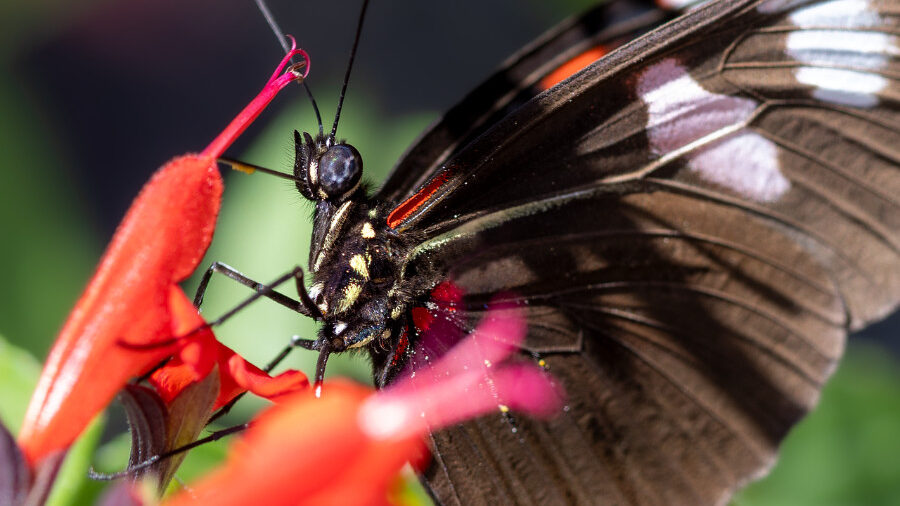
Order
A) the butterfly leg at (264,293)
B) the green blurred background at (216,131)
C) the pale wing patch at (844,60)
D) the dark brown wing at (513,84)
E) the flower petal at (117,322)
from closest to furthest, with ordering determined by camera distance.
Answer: the flower petal at (117,322) < the butterfly leg at (264,293) < the pale wing patch at (844,60) < the dark brown wing at (513,84) < the green blurred background at (216,131)

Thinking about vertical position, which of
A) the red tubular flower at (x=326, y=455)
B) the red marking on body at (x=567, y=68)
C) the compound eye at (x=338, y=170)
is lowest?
the red tubular flower at (x=326, y=455)

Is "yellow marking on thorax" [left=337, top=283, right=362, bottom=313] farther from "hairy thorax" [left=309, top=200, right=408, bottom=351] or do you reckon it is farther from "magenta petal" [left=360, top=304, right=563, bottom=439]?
"magenta petal" [left=360, top=304, right=563, bottom=439]

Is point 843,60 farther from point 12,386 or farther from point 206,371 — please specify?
point 12,386

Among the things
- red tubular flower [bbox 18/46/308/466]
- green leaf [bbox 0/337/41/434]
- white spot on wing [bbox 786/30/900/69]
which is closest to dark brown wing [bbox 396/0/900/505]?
white spot on wing [bbox 786/30/900/69]

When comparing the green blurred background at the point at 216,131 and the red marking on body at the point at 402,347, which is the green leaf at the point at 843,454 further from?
the red marking on body at the point at 402,347

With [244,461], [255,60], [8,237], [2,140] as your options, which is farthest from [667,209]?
[255,60]

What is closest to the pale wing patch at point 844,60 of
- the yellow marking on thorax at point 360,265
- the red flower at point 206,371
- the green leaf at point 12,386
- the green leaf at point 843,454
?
the yellow marking on thorax at point 360,265

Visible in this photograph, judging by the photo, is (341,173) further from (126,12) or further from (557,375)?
(126,12)

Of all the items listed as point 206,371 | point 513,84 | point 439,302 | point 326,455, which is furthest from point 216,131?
point 326,455
